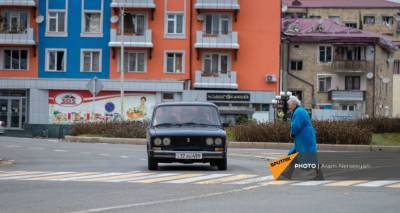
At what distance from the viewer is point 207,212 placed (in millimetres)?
11062

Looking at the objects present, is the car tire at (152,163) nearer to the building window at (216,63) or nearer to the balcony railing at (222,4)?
the balcony railing at (222,4)

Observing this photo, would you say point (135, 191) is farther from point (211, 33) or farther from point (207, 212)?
point (211, 33)

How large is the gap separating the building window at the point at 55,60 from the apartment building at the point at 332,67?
65.1ft

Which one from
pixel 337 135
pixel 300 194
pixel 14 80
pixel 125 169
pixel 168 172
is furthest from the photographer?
pixel 14 80

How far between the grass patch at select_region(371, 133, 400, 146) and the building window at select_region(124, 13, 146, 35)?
2438 cm

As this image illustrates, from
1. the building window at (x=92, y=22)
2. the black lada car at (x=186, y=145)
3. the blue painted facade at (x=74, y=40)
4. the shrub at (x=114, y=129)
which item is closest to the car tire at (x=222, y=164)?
the black lada car at (x=186, y=145)

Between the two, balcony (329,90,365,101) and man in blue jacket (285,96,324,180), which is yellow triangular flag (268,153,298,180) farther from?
balcony (329,90,365,101)

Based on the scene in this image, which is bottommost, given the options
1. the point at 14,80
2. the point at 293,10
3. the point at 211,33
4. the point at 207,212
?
the point at 207,212

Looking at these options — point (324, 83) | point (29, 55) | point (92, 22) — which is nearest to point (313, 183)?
point (92, 22)

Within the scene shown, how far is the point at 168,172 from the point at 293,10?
3117 inches

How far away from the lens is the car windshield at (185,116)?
19953 millimetres

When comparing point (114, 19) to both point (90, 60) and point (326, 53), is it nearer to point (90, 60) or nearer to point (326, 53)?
point (90, 60)

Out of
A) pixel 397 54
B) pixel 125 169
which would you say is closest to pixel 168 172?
pixel 125 169

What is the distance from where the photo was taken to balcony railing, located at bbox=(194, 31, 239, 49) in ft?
191
